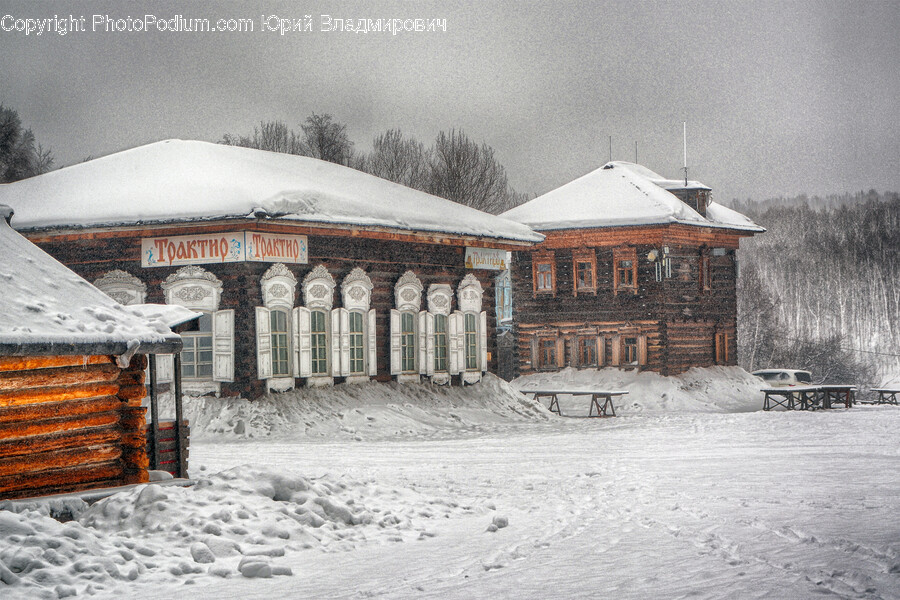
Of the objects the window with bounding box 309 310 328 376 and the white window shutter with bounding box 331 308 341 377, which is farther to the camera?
the white window shutter with bounding box 331 308 341 377

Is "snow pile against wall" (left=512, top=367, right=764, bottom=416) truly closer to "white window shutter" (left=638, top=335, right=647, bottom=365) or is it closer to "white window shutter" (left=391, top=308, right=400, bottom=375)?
"white window shutter" (left=638, top=335, right=647, bottom=365)

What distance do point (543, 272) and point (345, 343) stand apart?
13.3 meters

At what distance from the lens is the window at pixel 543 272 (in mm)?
33594

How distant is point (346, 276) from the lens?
2186cm

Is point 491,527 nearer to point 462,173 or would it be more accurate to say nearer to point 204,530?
point 204,530

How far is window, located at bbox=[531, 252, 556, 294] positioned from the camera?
110 ft

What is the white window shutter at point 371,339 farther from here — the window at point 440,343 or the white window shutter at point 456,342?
the white window shutter at point 456,342

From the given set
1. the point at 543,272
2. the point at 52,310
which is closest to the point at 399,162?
the point at 543,272

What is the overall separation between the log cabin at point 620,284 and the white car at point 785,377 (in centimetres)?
186

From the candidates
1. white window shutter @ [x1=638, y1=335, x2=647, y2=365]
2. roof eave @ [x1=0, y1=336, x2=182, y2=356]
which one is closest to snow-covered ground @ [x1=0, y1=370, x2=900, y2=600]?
roof eave @ [x1=0, y1=336, x2=182, y2=356]

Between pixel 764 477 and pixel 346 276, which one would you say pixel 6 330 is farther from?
pixel 346 276

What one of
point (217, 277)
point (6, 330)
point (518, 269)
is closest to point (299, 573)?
point (6, 330)

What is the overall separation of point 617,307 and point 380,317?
1219 centimetres

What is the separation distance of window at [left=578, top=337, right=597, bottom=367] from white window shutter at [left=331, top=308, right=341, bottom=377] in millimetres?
13388
